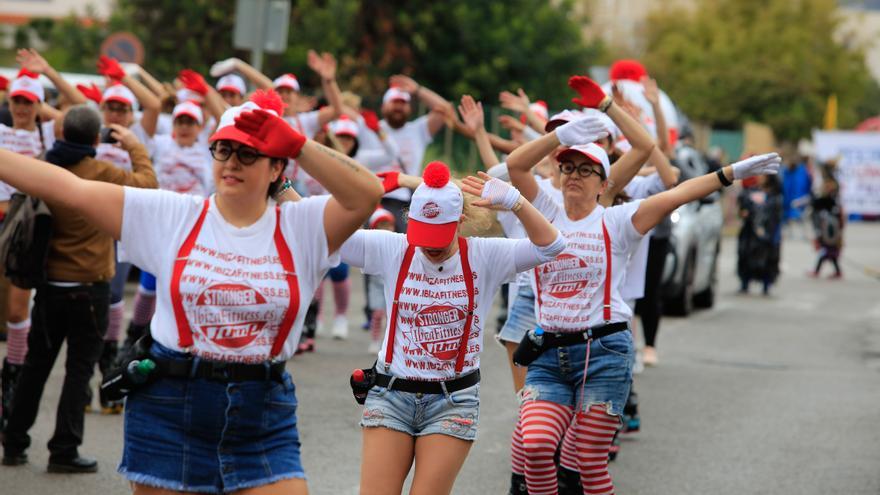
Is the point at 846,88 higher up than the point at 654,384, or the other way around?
the point at 846,88

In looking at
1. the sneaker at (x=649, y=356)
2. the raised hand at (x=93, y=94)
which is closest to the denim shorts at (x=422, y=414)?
the raised hand at (x=93, y=94)

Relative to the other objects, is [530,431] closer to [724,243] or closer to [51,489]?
[51,489]

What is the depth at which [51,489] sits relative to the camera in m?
7.08

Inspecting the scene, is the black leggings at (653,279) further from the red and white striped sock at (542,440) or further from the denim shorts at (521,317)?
the red and white striped sock at (542,440)

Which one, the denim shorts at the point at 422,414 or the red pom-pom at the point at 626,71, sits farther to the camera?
the red pom-pom at the point at 626,71

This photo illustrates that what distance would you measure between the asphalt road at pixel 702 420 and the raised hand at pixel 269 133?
3.44 m

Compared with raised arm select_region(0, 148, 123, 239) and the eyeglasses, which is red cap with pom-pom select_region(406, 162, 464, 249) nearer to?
the eyeglasses

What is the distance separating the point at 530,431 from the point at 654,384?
17.9 feet

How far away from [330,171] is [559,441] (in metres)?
2.36

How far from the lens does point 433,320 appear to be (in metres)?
5.57

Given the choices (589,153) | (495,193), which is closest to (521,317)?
(589,153)

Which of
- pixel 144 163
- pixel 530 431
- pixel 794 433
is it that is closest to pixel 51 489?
pixel 144 163

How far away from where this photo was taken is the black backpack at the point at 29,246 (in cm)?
733

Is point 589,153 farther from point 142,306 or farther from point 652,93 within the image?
point 142,306
